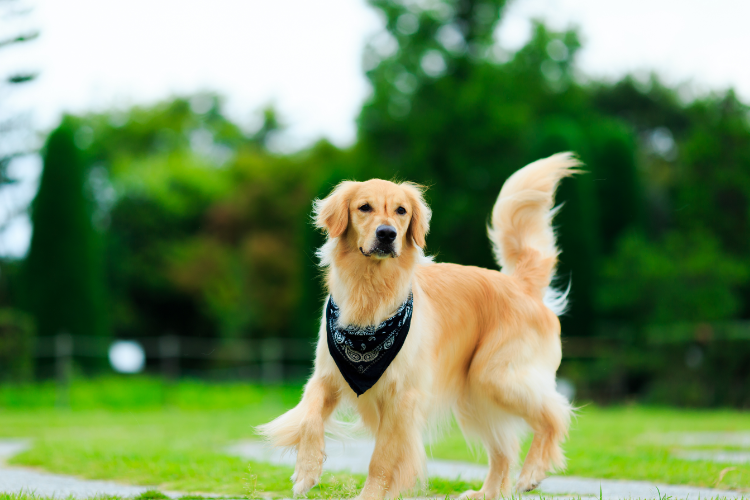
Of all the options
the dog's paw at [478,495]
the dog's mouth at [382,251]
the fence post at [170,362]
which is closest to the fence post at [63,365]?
the fence post at [170,362]

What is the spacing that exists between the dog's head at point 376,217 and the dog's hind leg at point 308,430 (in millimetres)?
874

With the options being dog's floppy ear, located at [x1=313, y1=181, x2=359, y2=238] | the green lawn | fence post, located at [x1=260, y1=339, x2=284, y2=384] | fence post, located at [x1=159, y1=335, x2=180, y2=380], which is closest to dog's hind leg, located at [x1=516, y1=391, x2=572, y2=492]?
the green lawn

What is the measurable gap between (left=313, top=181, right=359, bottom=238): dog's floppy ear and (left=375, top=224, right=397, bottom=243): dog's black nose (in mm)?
314

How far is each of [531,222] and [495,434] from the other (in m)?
1.76

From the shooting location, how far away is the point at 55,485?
538cm

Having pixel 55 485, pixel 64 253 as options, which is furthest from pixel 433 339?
pixel 64 253

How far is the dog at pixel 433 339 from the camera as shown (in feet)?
14.2

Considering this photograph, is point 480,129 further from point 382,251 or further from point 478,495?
point 382,251

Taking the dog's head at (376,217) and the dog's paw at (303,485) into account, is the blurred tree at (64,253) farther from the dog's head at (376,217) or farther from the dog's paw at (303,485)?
the dog's paw at (303,485)

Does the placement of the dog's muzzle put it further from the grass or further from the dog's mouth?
the grass

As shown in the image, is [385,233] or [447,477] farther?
[447,477]

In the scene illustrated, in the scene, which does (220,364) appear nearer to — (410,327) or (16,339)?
(16,339)

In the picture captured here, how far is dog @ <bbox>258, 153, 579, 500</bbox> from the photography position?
14.2 ft

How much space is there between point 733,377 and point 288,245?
1967 cm
